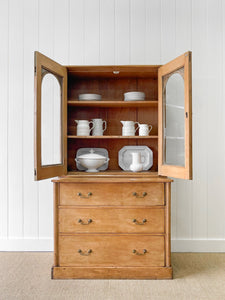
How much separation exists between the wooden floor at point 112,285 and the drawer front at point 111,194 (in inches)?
24.2

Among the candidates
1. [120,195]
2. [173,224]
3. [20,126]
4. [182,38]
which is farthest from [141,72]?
[173,224]

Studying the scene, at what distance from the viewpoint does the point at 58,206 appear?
7.45ft

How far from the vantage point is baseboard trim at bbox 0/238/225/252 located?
2834 mm

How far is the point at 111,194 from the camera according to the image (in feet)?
7.48

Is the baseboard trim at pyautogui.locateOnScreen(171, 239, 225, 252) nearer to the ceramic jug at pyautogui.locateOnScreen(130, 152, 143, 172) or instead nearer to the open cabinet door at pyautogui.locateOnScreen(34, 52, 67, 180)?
the ceramic jug at pyautogui.locateOnScreen(130, 152, 143, 172)

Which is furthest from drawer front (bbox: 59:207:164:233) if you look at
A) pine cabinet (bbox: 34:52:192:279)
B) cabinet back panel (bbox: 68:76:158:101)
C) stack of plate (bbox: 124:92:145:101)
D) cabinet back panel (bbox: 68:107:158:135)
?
cabinet back panel (bbox: 68:76:158:101)

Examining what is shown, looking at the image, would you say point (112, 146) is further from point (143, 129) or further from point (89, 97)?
point (89, 97)

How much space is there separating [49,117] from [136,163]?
0.86 m

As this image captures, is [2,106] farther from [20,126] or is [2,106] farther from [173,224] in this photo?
[173,224]

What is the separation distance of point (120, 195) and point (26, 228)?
3.91 ft

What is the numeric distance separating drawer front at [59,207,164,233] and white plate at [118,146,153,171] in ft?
1.90

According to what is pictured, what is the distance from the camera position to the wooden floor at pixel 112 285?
200 cm

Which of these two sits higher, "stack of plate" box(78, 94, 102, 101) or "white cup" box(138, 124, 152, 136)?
"stack of plate" box(78, 94, 102, 101)

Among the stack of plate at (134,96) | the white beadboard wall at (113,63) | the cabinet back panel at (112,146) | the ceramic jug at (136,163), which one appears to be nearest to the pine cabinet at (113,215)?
the ceramic jug at (136,163)
